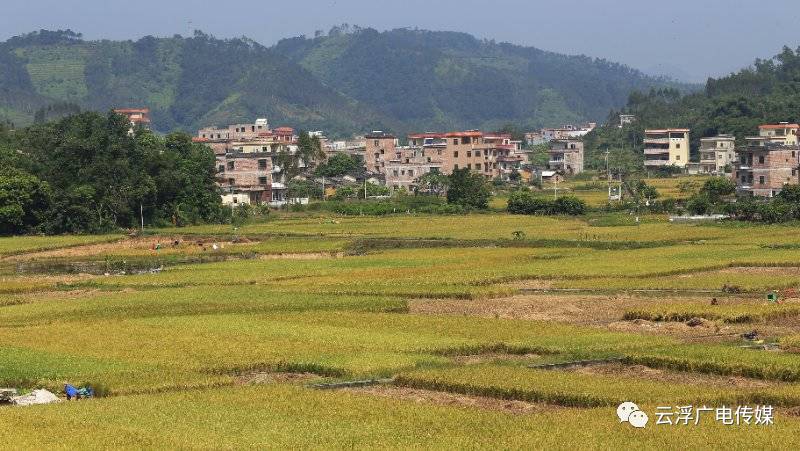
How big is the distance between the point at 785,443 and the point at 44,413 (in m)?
10.4

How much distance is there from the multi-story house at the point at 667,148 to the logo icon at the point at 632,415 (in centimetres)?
10251

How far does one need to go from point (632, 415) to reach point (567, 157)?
110970 millimetres

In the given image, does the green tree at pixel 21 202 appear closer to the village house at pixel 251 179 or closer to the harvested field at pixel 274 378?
the village house at pixel 251 179

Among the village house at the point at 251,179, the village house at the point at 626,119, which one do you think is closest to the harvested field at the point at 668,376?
the village house at the point at 251,179

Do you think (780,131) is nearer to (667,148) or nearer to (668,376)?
(667,148)

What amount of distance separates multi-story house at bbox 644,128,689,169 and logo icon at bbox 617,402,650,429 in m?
103

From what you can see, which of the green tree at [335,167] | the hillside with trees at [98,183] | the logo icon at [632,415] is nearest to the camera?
the logo icon at [632,415]

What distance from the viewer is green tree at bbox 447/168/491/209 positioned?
270ft

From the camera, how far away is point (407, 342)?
2753cm

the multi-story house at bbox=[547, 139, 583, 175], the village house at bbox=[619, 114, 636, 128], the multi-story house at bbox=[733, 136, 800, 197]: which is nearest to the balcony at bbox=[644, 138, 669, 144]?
the multi-story house at bbox=[547, 139, 583, 175]

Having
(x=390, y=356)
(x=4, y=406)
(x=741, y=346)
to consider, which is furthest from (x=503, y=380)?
(x=4, y=406)

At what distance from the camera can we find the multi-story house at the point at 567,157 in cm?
12825

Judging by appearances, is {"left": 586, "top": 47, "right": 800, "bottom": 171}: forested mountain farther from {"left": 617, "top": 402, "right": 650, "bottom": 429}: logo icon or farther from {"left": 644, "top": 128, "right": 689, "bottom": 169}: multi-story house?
{"left": 617, "top": 402, "right": 650, "bottom": 429}: logo icon

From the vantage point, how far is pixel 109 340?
28453 mm
